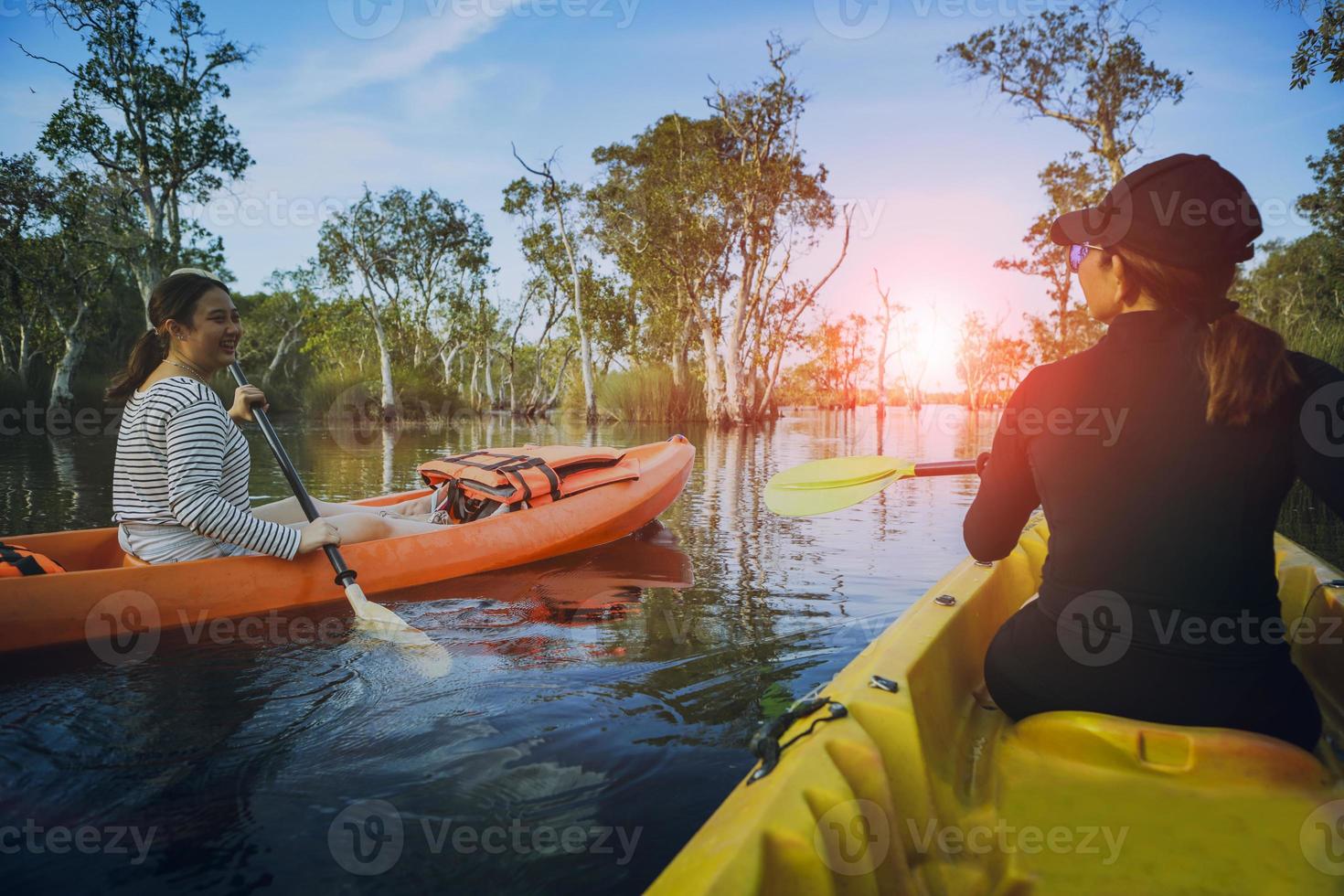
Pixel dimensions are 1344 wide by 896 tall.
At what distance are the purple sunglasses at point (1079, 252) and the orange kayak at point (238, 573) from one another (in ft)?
10.8

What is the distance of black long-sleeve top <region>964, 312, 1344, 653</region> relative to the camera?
128 cm

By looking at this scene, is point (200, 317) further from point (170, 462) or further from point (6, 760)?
point (6, 760)

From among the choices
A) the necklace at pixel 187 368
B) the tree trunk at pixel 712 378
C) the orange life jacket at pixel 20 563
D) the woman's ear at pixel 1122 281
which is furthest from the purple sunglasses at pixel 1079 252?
the tree trunk at pixel 712 378

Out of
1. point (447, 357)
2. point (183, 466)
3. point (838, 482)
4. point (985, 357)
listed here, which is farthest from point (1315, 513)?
point (985, 357)

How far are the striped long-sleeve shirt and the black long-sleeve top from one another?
10.1ft

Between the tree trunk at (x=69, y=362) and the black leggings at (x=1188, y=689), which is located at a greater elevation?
the tree trunk at (x=69, y=362)

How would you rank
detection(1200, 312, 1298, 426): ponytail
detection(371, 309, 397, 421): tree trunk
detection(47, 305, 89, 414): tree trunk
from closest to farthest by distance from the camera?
detection(1200, 312, 1298, 426): ponytail, detection(47, 305, 89, 414): tree trunk, detection(371, 309, 397, 421): tree trunk

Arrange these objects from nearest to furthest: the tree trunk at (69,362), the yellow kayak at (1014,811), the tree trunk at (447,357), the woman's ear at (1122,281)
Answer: the yellow kayak at (1014,811) < the woman's ear at (1122,281) < the tree trunk at (69,362) < the tree trunk at (447,357)

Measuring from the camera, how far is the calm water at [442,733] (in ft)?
5.77

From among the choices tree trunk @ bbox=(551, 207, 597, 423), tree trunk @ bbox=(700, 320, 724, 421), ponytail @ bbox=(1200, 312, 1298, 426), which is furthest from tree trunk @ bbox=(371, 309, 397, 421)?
ponytail @ bbox=(1200, 312, 1298, 426)

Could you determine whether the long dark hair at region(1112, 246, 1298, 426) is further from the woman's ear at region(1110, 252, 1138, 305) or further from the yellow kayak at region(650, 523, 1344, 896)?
the yellow kayak at region(650, 523, 1344, 896)

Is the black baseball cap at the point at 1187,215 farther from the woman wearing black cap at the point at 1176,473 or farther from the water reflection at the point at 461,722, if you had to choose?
the water reflection at the point at 461,722

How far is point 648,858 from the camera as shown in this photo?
5.79 feet

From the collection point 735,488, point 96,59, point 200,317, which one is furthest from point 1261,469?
point 96,59
